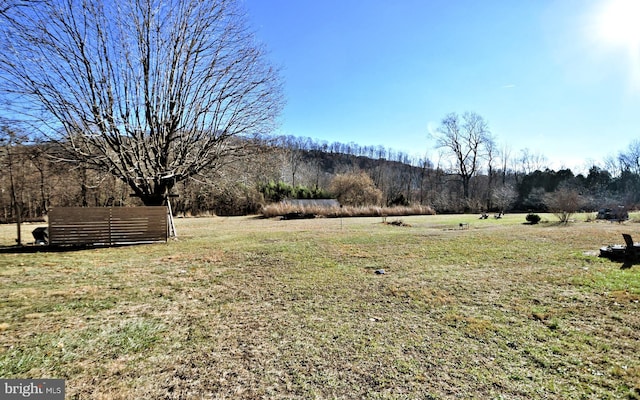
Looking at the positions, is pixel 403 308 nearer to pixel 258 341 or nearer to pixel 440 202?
pixel 258 341

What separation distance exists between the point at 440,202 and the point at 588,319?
37.7 meters

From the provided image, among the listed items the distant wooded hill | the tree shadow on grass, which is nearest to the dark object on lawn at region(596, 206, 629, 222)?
the distant wooded hill

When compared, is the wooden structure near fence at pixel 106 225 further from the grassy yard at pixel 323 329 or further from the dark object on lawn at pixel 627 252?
the dark object on lawn at pixel 627 252

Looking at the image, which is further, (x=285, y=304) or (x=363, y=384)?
(x=285, y=304)

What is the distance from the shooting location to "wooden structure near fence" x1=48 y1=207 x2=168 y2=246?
957cm

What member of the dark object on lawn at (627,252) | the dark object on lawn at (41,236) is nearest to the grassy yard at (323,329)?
the dark object on lawn at (627,252)

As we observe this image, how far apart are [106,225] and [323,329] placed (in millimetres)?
9880

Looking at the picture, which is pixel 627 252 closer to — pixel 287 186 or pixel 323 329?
pixel 323 329

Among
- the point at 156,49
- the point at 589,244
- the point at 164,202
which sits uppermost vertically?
the point at 156,49

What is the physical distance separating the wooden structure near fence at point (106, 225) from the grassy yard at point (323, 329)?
268 cm

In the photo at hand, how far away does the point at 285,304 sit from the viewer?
4.37 m

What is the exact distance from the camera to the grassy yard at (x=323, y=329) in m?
2.41

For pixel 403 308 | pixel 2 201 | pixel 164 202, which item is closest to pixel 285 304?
pixel 403 308

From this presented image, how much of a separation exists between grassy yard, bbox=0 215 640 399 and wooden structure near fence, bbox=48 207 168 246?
2.68 meters
